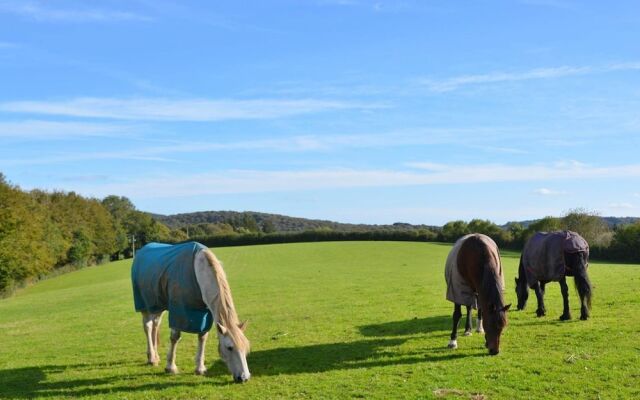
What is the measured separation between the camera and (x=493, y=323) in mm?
9227

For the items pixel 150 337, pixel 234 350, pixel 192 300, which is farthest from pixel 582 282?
pixel 150 337

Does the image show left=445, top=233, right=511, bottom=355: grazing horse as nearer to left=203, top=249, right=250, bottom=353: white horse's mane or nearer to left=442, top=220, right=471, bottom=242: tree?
left=203, top=249, right=250, bottom=353: white horse's mane

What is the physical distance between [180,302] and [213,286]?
0.81 metres

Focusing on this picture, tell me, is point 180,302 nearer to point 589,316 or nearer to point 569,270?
point 569,270

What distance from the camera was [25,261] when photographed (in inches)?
1943

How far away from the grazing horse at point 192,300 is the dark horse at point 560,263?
8315mm

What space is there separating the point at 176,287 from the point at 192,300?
0.39m

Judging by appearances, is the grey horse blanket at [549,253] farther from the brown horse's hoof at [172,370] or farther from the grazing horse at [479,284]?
the brown horse's hoof at [172,370]

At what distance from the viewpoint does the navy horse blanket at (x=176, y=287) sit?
28.3 ft

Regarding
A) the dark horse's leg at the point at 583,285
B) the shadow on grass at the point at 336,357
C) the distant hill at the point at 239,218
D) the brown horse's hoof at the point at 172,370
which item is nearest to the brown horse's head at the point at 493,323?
the shadow on grass at the point at 336,357

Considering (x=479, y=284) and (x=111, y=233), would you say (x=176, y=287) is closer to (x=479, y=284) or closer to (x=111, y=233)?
(x=479, y=284)

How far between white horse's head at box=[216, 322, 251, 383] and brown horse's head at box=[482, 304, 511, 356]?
445 cm

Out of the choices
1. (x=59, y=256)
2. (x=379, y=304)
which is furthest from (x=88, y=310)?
(x=59, y=256)

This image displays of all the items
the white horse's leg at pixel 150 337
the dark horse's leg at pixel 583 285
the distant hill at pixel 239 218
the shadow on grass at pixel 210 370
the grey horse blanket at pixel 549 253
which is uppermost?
the distant hill at pixel 239 218
